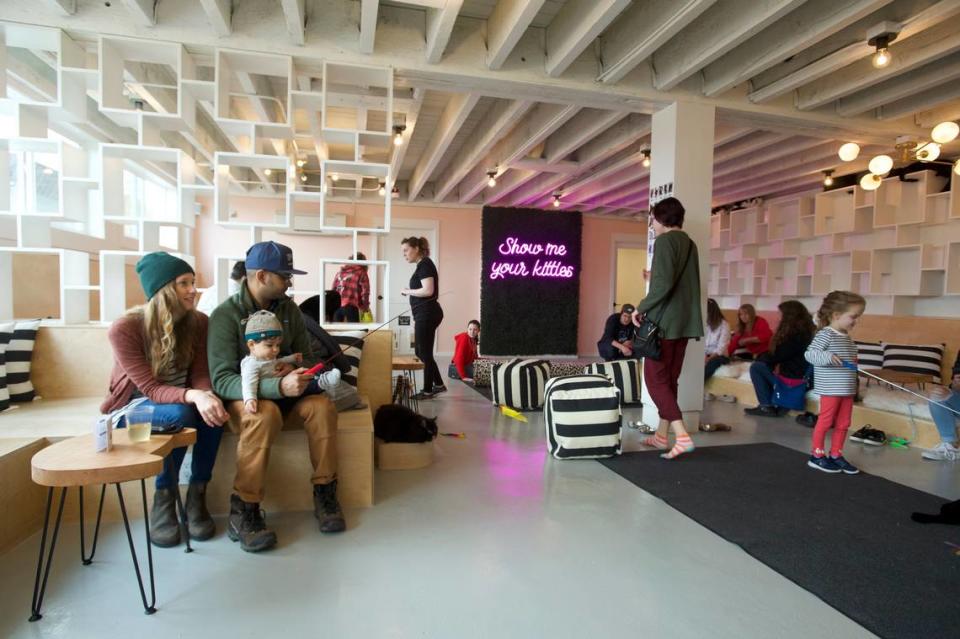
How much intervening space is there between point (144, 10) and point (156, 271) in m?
1.93

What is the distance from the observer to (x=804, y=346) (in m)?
4.34

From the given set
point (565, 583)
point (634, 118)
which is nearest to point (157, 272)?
point (565, 583)

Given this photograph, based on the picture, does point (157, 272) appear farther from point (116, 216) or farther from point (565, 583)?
point (565, 583)

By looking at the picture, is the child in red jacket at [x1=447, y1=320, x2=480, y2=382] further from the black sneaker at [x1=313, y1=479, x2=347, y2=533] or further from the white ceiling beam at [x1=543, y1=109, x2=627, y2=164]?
the black sneaker at [x1=313, y1=479, x2=347, y2=533]

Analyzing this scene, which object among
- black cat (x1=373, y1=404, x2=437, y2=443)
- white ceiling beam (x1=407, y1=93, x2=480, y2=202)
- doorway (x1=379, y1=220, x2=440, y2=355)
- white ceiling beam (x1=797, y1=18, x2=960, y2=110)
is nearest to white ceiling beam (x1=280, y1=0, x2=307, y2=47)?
white ceiling beam (x1=407, y1=93, x2=480, y2=202)

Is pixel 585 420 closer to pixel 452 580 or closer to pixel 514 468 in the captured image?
pixel 514 468

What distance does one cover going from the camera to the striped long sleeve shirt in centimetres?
293

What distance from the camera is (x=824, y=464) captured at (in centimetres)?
305

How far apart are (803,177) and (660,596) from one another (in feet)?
21.8

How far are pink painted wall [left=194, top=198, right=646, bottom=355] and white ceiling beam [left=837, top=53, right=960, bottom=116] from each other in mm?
5427

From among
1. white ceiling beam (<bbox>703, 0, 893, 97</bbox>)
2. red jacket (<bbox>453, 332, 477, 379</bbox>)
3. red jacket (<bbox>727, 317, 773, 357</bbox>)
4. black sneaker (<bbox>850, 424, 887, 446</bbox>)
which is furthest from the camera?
red jacket (<bbox>453, 332, 477, 379</bbox>)

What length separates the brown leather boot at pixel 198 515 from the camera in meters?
2.07

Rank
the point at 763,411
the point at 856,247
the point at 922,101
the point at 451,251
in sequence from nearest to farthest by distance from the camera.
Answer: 1. the point at 922,101
2. the point at 763,411
3. the point at 856,247
4. the point at 451,251

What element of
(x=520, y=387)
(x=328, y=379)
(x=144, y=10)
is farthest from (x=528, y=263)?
(x=328, y=379)
